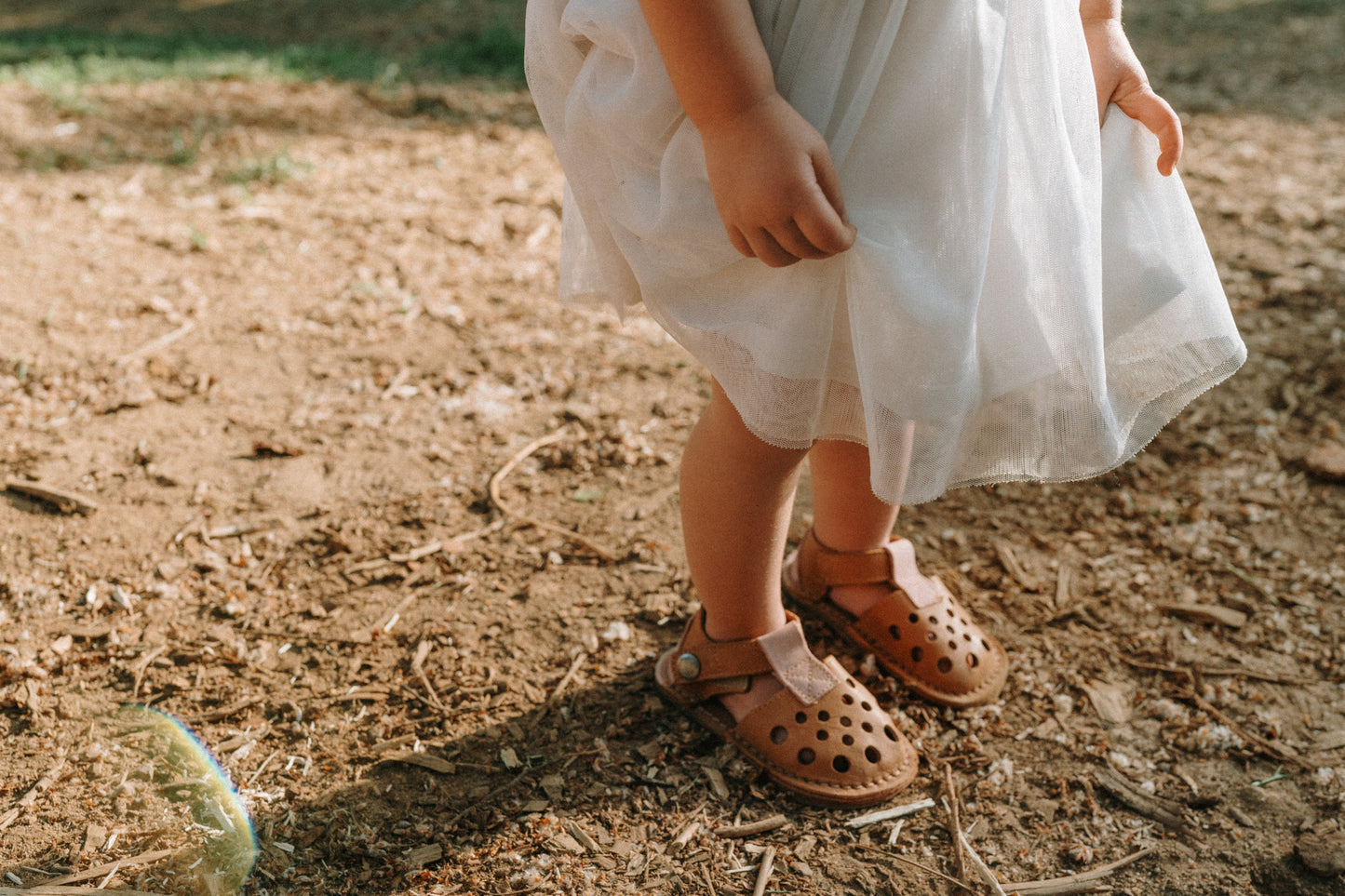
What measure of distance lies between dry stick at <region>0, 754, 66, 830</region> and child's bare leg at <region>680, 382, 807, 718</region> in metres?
0.91

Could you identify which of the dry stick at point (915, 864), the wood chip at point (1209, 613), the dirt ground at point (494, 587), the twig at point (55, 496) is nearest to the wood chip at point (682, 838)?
the dirt ground at point (494, 587)

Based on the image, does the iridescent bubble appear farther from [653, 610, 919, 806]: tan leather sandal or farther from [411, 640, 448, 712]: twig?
[653, 610, 919, 806]: tan leather sandal

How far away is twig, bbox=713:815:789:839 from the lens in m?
1.31

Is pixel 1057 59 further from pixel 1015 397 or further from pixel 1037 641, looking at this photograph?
pixel 1037 641

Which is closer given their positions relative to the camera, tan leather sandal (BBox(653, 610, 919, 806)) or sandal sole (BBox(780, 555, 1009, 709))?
tan leather sandal (BBox(653, 610, 919, 806))

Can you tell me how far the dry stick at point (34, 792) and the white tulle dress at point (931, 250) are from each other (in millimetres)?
1041

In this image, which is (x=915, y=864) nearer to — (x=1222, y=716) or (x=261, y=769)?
(x=1222, y=716)

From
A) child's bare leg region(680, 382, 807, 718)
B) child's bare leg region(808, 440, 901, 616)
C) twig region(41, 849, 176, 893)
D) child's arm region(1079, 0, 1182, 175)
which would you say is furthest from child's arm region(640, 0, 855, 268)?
twig region(41, 849, 176, 893)

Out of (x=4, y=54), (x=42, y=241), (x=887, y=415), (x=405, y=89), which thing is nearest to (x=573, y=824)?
(x=887, y=415)

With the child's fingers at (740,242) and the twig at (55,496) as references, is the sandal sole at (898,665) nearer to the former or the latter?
the child's fingers at (740,242)

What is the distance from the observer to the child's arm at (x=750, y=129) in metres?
0.92

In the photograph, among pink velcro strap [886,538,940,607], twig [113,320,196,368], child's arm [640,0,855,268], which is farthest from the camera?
twig [113,320,196,368]

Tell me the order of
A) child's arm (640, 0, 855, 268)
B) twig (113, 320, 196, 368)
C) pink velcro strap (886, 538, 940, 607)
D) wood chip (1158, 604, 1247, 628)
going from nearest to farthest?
child's arm (640, 0, 855, 268), pink velcro strap (886, 538, 940, 607), wood chip (1158, 604, 1247, 628), twig (113, 320, 196, 368)

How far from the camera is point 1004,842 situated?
4.28ft
